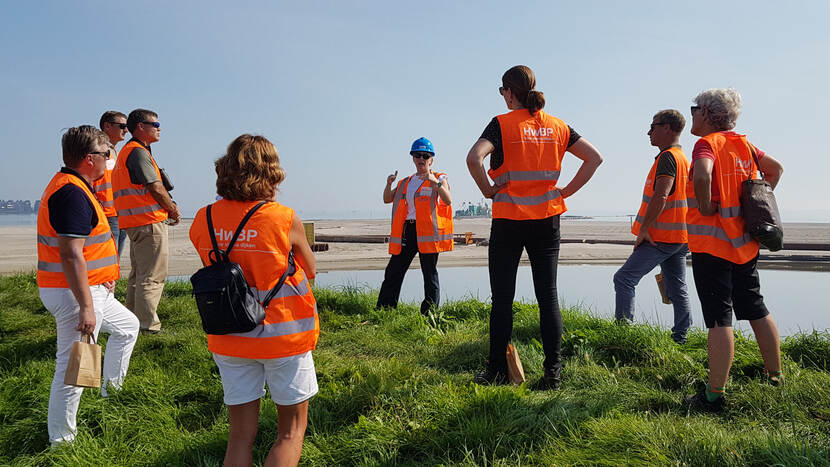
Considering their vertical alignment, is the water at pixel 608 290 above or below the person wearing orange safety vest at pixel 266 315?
below

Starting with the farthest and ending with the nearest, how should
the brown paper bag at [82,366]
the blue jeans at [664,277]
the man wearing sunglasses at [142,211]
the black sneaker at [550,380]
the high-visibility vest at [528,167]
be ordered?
the man wearing sunglasses at [142,211], the blue jeans at [664,277], the black sneaker at [550,380], the high-visibility vest at [528,167], the brown paper bag at [82,366]

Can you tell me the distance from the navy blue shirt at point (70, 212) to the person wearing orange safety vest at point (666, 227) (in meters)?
4.47

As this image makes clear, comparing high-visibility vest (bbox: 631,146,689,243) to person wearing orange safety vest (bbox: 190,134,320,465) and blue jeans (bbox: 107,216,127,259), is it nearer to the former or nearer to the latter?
person wearing orange safety vest (bbox: 190,134,320,465)

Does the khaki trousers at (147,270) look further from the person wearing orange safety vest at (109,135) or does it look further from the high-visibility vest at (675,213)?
the high-visibility vest at (675,213)

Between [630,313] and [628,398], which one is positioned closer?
[628,398]

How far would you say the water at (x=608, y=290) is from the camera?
7.22m

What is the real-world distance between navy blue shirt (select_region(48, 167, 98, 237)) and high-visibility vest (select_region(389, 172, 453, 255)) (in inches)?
146

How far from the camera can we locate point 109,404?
3.39 meters

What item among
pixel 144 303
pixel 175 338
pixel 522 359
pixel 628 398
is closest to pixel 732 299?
pixel 628 398

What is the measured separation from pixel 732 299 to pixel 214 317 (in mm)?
3152

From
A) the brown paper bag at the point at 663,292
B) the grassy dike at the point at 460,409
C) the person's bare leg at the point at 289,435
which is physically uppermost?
the brown paper bag at the point at 663,292

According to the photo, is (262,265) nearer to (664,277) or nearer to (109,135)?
(664,277)

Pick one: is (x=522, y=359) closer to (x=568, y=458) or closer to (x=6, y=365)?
(x=568, y=458)

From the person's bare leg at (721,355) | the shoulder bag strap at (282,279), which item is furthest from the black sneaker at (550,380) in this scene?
the shoulder bag strap at (282,279)
